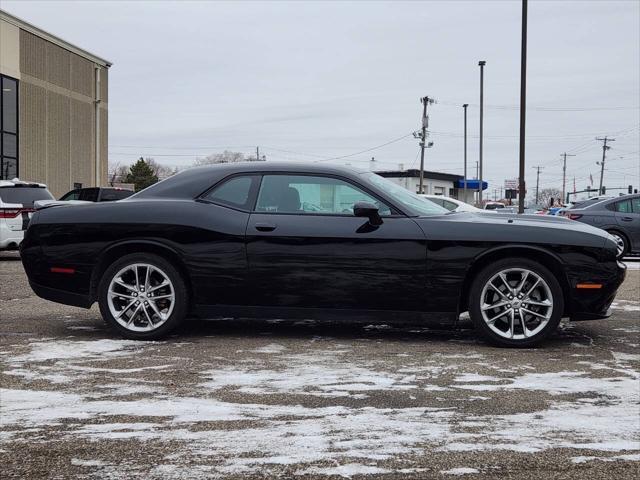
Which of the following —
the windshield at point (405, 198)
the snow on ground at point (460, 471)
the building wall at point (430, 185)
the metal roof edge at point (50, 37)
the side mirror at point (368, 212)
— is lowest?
the snow on ground at point (460, 471)

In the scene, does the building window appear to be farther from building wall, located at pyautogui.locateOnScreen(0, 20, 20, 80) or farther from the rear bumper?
the rear bumper

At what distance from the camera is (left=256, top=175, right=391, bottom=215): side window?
5859 mm

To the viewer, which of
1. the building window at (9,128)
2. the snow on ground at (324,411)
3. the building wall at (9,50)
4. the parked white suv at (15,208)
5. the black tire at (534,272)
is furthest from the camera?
the building window at (9,128)

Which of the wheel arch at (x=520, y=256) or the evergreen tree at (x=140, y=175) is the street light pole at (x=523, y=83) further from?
the evergreen tree at (x=140, y=175)

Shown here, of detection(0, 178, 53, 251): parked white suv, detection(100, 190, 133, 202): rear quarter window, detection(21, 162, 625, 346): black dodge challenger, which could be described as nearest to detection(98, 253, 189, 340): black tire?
detection(21, 162, 625, 346): black dodge challenger

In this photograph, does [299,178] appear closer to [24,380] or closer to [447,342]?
[447,342]

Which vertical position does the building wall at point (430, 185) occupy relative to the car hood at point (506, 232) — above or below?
above

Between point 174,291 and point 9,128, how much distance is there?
3285cm

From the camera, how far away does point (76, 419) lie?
365 centimetres

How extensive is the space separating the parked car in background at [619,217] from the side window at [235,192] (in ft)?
38.0

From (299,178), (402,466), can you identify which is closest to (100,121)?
(299,178)

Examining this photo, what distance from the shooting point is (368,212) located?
5648mm

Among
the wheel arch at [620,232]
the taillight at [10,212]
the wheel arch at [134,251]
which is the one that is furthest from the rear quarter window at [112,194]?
the wheel arch at [134,251]

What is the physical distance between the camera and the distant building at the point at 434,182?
225 feet
